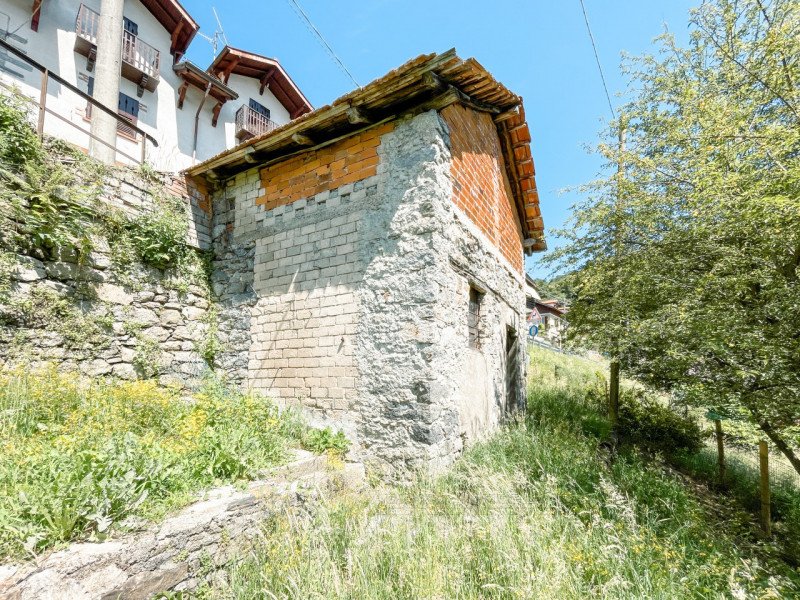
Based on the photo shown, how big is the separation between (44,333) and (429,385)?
4.53 metres

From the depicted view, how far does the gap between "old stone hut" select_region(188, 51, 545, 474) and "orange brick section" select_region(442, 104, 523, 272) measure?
39 millimetres

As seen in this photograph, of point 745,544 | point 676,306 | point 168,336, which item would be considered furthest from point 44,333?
point 745,544

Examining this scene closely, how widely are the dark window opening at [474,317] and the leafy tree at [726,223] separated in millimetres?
2172

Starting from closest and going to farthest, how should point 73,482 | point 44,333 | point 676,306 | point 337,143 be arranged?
1. point 73,482
2. point 44,333
3. point 676,306
4. point 337,143

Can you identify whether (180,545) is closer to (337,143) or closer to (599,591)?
(599,591)

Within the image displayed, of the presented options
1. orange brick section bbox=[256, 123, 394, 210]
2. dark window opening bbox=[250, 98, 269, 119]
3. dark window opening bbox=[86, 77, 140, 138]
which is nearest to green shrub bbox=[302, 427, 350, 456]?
orange brick section bbox=[256, 123, 394, 210]

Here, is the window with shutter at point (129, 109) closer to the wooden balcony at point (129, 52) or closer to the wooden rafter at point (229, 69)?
the wooden balcony at point (129, 52)

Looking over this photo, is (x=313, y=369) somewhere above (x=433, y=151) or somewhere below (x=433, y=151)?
below

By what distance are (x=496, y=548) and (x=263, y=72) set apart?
65.8ft

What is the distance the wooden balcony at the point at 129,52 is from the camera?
40.4 ft

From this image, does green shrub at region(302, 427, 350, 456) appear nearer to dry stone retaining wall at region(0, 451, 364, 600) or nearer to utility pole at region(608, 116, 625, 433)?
dry stone retaining wall at region(0, 451, 364, 600)

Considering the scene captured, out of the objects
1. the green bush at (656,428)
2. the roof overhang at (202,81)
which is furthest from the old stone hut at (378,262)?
the roof overhang at (202,81)

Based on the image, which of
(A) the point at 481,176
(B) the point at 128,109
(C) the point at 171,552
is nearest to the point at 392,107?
(A) the point at 481,176

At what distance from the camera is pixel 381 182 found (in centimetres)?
483
